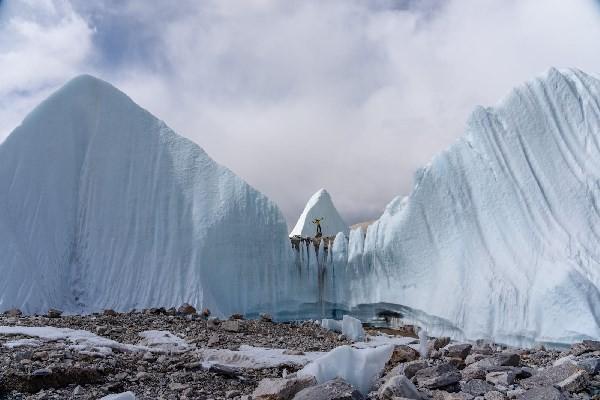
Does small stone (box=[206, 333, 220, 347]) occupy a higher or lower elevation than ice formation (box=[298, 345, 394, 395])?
higher

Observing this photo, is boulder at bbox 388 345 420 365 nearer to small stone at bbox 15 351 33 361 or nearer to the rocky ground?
the rocky ground

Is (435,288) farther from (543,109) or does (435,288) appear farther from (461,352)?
(461,352)

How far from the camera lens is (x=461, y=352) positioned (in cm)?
693

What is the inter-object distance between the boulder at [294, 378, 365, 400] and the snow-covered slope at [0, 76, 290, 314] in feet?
36.2

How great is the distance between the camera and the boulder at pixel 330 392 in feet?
12.8

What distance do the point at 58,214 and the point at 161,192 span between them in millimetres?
2842

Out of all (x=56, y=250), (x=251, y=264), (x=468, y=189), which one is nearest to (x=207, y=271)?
(x=251, y=264)

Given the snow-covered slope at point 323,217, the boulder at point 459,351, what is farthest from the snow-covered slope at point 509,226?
the snow-covered slope at point 323,217

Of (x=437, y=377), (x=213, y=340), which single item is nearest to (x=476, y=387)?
(x=437, y=377)

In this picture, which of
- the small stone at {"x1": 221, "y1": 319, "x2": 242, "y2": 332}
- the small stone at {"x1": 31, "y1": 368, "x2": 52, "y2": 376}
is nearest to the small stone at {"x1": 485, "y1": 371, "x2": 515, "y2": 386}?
the small stone at {"x1": 31, "y1": 368, "x2": 52, "y2": 376}

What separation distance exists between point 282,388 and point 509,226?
12.3m

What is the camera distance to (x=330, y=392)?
3971 millimetres

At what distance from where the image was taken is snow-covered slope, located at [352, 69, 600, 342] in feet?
43.8

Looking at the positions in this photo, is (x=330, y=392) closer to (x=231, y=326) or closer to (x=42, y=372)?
(x=42, y=372)
